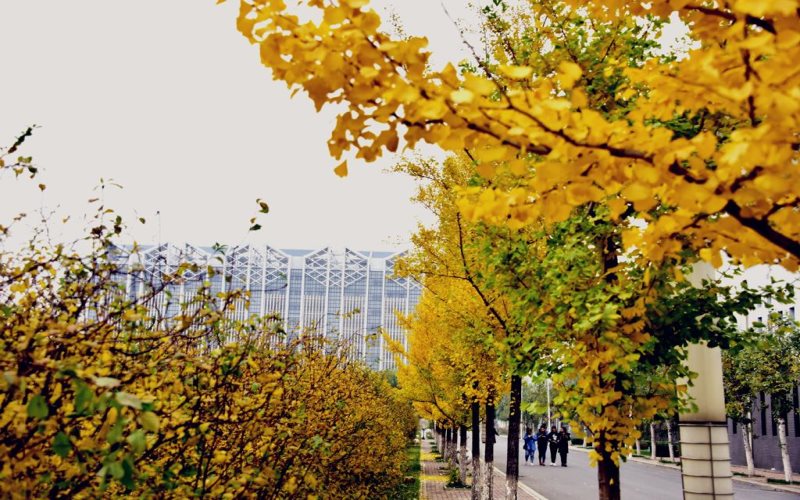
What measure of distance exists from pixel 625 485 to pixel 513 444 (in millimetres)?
12058

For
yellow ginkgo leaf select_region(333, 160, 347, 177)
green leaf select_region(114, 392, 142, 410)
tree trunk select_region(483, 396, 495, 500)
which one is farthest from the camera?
tree trunk select_region(483, 396, 495, 500)

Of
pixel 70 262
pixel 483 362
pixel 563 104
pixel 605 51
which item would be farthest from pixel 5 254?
pixel 483 362

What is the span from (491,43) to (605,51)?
1.60m

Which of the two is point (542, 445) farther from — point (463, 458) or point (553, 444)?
point (463, 458)

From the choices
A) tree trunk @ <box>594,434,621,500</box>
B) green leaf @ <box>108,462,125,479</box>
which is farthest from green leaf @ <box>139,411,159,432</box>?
tree trunk @ <box>594,434,621,500</box>

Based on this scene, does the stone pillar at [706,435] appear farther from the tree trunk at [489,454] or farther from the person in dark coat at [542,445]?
the person in dark coat at [542,445]

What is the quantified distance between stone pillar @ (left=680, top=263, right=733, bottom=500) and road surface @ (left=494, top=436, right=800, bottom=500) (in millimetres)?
11084

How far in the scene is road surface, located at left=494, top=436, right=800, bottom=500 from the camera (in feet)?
59.4

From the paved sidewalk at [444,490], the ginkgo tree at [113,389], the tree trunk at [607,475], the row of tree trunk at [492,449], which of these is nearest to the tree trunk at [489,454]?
the row of tree trunk at [492,449]

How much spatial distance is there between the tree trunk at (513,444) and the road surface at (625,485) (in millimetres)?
7929

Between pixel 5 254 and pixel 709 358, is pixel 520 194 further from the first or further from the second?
pixel 709 358

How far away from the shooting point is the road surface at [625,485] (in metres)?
18.1

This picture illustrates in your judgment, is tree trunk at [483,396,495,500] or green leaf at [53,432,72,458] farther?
tree trunk at [483,396,495,500]

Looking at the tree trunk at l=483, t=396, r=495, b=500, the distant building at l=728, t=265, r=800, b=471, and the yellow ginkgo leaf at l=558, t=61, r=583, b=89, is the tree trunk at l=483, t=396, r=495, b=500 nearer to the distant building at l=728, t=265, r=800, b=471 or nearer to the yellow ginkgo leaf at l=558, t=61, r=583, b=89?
the yellow ginkgo leaf at l=558, t=61, r=583, b=89
